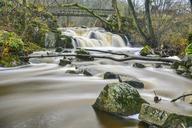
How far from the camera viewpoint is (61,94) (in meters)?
7.82

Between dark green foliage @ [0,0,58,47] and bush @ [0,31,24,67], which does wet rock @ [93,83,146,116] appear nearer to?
bush @ [0,31,24,67]

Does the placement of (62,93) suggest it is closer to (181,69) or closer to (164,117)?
(164,117)

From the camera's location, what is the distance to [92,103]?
684cm

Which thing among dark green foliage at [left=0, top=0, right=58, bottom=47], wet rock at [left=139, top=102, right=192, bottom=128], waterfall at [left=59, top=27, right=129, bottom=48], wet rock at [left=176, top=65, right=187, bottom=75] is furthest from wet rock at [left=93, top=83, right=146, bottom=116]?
waterfall at [left=59, top=27, right=129, bottom=48]

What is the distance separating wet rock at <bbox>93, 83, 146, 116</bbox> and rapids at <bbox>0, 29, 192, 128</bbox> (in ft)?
0.45

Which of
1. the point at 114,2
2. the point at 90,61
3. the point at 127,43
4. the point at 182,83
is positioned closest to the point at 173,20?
the point at 127,43

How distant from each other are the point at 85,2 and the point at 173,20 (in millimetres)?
22158

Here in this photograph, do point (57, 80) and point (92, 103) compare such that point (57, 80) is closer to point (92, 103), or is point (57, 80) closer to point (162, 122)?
point (92, 103)

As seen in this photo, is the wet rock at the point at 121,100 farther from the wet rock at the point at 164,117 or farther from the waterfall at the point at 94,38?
the waterfall at the point at 94,38

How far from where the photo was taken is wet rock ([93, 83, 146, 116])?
19.3 ft

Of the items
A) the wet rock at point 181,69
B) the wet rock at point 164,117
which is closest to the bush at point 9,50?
the wet rock at point 181,69

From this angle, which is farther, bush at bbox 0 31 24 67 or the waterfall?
the waterfall

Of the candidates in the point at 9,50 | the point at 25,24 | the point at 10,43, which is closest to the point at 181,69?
the point at 9,50

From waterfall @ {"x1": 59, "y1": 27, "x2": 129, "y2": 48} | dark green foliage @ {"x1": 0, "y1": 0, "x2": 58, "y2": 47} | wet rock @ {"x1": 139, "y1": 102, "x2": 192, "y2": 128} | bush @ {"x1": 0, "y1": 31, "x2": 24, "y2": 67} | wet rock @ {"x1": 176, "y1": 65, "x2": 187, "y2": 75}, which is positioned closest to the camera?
wet rock @ {"x1": 139, "y1": 102, "x2": 192, "y2": 128}
